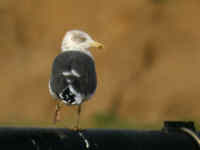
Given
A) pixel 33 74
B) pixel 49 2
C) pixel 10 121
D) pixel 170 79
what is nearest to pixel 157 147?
pixel 10 121

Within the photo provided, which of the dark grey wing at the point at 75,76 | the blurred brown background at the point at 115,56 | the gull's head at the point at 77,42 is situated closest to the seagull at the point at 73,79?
the dark grey wing at the point at 75,76

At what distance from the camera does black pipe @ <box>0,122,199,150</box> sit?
94.7 inches

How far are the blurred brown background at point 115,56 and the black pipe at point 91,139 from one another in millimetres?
14056

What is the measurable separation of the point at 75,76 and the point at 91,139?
2.38 m

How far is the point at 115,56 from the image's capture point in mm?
19672

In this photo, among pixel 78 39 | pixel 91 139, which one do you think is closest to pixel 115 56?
pixel 78 39

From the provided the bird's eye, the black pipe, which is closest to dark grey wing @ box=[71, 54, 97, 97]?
the bird's eye

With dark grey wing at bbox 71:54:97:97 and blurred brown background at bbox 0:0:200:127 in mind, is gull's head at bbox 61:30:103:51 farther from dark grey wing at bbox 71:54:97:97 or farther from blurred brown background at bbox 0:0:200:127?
blurred brown background at bbox 0:0:200:127

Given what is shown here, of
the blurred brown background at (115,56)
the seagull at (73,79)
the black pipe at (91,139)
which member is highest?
the black pipe at (91,139)

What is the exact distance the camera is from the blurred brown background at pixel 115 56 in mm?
18297

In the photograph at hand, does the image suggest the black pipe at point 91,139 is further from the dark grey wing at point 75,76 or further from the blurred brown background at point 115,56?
the blurred brown background at point 115,56

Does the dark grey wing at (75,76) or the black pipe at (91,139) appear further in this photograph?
the dark grey wing at (75,76)

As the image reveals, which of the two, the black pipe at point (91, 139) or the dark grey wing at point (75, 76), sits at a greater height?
the black pipe at point (91, 139)

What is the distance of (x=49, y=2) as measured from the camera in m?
22.2
